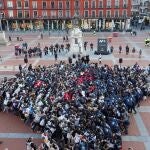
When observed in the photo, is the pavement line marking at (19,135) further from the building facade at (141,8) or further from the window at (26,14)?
the building facade at (141,8)

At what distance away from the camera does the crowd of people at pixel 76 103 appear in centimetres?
1859

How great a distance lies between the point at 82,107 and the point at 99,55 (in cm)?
2498

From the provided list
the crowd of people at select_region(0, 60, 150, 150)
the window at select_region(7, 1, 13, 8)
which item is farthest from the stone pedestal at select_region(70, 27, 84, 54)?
the window at select_region(7, 1, 13, 8)

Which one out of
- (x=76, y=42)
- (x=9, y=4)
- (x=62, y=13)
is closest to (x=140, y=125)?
(x=76, y=42)

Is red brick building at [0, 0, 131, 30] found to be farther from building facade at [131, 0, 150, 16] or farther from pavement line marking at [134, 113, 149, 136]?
pavement line marking at [134, 113, 149, 136]

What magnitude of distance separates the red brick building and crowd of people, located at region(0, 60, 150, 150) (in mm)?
56885

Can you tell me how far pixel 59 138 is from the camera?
2011 cm

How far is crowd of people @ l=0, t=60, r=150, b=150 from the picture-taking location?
61.0 ft

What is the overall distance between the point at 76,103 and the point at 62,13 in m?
67.3

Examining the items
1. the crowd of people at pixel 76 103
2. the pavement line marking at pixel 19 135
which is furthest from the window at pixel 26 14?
the pavement line marking at pixel 19 135

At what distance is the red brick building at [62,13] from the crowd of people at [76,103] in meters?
56.9

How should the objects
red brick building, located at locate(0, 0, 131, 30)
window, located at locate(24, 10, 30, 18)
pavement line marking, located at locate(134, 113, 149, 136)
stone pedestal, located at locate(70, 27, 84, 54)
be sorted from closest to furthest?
pavement line marking, located at locate(134, 113, 149, 136) → stone pedestal, located at locate(70, 27, 84, 54) → red brick building, located at locate(0, 0, 131, 30) → window, located at locate(24, 10, 30, 18)

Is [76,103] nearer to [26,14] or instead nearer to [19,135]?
[19,135]

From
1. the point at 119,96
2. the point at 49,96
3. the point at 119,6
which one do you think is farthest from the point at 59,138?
the point at 119,6
